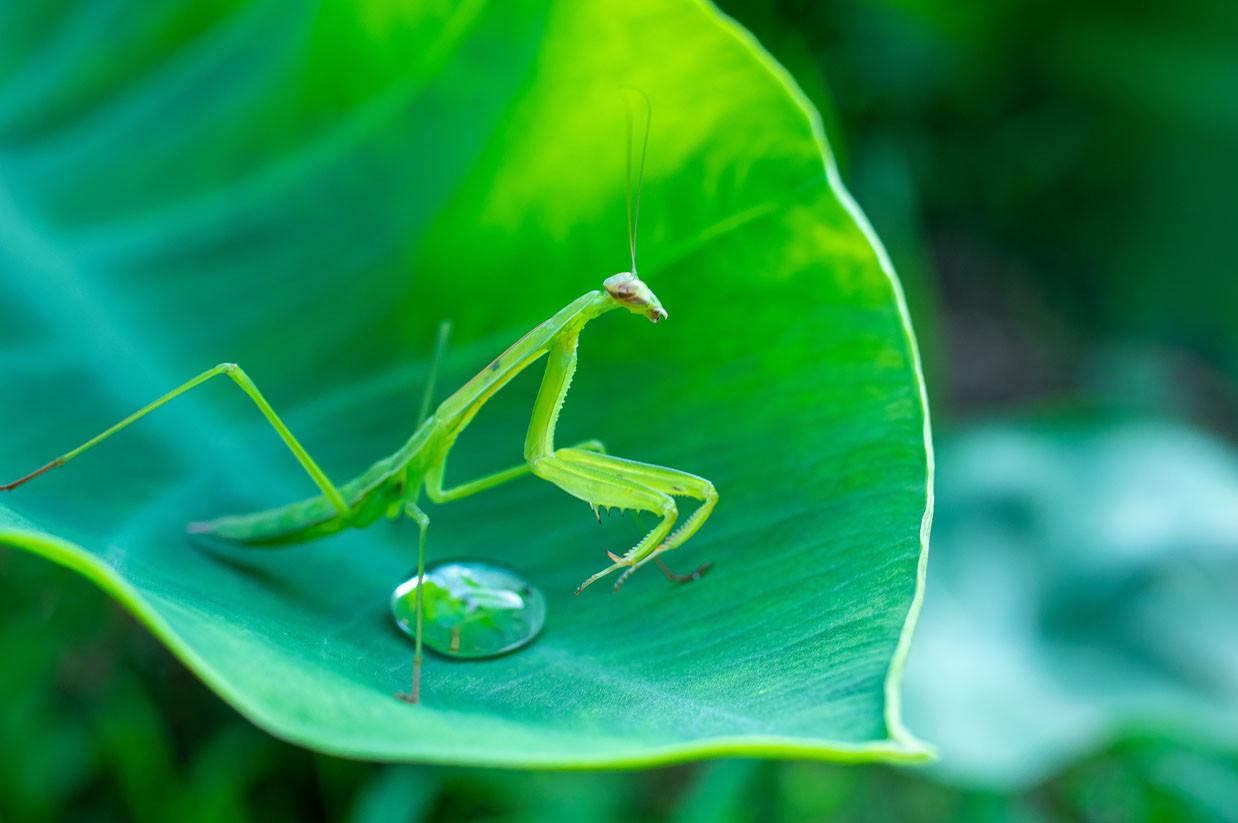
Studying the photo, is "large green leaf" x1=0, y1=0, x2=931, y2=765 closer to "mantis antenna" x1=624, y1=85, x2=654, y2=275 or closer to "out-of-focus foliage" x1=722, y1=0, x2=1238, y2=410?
"mantis antenna" x1=624, y1=85, x2=654, y2=275

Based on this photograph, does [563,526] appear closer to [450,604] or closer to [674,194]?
[450,604]

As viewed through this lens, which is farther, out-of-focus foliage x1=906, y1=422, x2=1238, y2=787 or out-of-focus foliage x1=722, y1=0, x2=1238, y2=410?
out-of-focus foliage x1=722, y1=0, x2=1238, y2=410

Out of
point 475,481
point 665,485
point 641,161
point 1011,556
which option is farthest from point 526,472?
point 1011,556

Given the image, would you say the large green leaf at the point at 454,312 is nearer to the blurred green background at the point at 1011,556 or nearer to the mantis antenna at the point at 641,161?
the mantis antenna at the point at 641,161

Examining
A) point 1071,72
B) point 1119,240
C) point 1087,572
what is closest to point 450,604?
point 1087,572

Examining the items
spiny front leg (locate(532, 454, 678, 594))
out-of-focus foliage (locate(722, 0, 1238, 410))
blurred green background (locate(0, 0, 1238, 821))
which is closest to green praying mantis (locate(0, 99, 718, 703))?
spiny front leg (locate(532, 454, 678, 594))

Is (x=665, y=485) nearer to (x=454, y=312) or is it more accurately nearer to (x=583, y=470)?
(x=583, y=470)
